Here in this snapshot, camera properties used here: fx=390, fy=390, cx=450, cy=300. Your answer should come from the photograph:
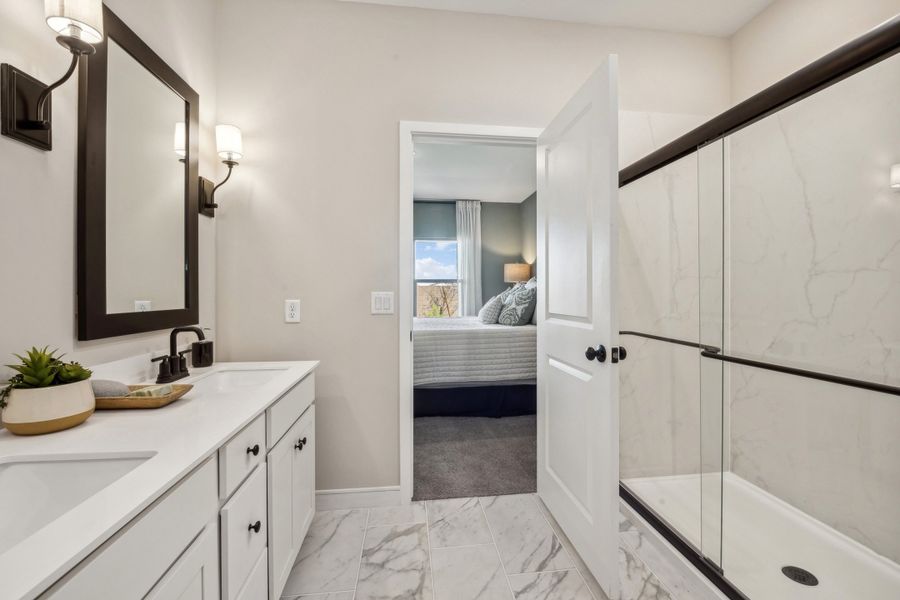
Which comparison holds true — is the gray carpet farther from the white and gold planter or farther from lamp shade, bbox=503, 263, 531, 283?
lamp shade, bbox=503, 263, 531, 283

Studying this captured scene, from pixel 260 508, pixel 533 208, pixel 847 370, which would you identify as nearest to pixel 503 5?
pixel 847 370

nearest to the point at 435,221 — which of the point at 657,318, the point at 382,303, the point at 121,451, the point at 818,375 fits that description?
the point at 382,303

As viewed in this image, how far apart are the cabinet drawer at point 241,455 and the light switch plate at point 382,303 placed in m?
0.95

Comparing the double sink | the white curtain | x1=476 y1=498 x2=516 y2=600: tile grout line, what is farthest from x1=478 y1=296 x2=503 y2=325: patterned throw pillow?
the double sink

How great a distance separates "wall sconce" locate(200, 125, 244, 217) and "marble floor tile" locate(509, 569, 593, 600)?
6.98 feet

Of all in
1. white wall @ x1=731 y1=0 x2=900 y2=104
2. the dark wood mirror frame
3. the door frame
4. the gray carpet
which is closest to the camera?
the dark wood mirror frame

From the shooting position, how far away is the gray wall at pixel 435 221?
21.5ft

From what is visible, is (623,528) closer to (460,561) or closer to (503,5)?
(460,561)

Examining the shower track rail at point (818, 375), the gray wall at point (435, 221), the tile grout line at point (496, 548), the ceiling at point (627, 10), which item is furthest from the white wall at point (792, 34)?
the gray wall at point (435, 221)

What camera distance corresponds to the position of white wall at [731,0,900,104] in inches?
69.1

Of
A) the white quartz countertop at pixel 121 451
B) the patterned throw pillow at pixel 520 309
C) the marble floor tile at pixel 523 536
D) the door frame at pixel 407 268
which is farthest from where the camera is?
the patterned throw pillow at pixel 520 309

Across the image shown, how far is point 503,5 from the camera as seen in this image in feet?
6.84

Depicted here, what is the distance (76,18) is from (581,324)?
1.83 meters

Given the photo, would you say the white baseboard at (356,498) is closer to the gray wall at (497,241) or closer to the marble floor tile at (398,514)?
the marble floor tile at (398,514)
